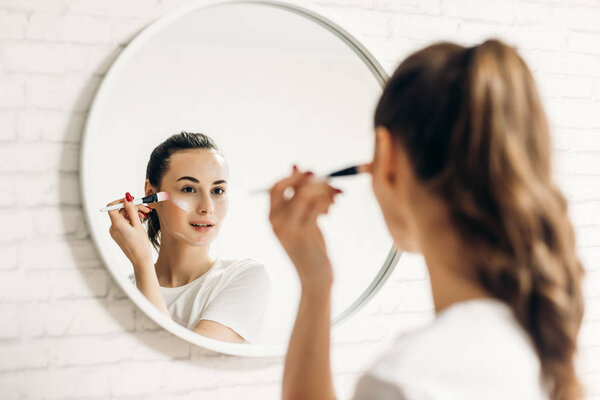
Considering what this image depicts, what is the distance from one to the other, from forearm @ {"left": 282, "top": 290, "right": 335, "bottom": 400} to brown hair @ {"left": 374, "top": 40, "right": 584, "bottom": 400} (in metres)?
0.27

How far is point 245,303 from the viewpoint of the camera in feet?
3.47

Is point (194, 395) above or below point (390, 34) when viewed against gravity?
below

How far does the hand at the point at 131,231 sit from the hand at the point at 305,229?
0.99 feet

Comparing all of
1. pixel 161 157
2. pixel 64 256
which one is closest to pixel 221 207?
pixel 161 157

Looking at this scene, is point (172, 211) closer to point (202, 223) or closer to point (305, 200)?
point (202, 223)

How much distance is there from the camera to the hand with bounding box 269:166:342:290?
78 centimetres

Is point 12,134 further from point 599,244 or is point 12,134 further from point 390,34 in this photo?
point 599,244

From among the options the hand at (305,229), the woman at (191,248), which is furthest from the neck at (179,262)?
the hand at (305,229)

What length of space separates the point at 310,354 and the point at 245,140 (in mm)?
436

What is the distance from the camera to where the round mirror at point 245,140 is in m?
0.99

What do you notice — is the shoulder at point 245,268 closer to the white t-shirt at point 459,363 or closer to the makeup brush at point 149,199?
the makeup brush at point 149,199

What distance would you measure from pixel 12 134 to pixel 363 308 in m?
0.68

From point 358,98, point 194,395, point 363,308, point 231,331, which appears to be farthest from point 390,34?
point 194,395

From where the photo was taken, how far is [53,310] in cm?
97
